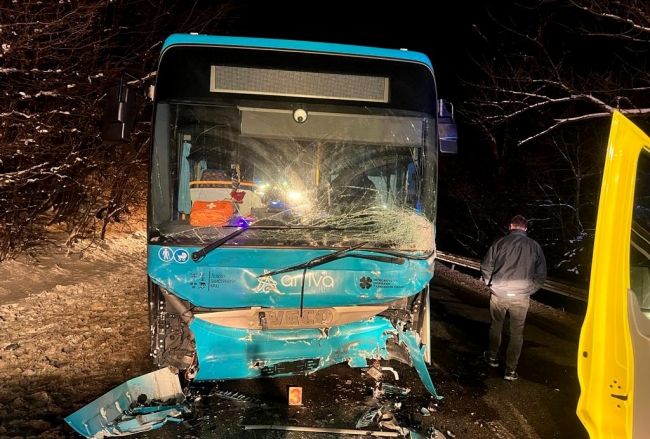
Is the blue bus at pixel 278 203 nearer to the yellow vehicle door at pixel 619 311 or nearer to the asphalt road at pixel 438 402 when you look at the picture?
the asphalt road at pixel 438 402

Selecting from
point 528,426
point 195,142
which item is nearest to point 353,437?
point 528,426

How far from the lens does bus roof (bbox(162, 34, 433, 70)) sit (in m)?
4.42

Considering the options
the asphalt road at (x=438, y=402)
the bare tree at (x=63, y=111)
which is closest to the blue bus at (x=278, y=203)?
the asphalt road at (x=438, y=402)

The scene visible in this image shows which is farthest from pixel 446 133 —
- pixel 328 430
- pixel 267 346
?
pixel 328 430

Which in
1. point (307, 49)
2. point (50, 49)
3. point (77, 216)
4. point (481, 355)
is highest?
point (50, 49)

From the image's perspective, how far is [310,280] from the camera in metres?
4.46

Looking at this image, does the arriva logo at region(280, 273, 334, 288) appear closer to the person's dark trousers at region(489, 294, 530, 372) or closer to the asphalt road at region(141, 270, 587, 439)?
the asphalt road at region(141, 270, 587, 439)

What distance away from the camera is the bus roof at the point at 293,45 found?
442cm

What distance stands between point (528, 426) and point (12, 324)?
6.58 meters

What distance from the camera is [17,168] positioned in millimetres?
8969

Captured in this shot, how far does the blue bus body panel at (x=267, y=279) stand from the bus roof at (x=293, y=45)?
1857 millimetres

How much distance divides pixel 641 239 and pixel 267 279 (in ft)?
9.39

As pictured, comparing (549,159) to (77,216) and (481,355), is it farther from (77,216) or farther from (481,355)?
(77,216)

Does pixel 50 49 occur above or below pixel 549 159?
above
